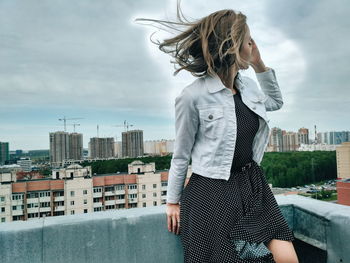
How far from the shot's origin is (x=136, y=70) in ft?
120

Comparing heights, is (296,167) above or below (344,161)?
below

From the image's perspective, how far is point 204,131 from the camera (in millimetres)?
786

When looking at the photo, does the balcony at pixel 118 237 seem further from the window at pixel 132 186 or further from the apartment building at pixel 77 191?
the window at pixel 132 186

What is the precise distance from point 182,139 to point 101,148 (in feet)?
70.5

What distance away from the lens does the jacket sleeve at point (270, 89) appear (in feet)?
3.28

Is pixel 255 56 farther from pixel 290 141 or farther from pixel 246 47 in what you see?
pixel 290 141

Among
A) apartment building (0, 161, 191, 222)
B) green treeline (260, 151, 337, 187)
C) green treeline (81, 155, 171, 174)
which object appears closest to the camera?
green treeline (260, 151, 337, 187)

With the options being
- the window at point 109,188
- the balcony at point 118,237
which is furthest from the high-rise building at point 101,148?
the balcony at point 118,237

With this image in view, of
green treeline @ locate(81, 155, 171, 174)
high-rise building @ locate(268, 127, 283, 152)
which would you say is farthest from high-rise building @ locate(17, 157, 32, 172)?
high-rise building @ locate(268, 127, 283, 152)

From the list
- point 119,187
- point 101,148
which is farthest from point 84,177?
point 101,148

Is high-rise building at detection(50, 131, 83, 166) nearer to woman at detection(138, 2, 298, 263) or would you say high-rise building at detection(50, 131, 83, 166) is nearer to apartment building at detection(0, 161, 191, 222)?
apartment building at detection(0, 161, 191, 222)

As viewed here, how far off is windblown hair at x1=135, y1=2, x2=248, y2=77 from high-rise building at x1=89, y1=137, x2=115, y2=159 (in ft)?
69.3

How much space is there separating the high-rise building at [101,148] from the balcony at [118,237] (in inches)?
824

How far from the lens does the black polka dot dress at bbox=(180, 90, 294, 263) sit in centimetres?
71
